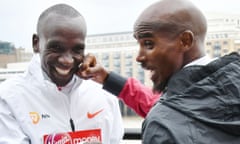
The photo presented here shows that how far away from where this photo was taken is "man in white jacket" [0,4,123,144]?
3.95 feet

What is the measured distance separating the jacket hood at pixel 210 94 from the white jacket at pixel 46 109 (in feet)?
1.73

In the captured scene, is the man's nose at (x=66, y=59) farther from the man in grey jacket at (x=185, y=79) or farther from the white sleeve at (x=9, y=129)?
the man in grey jacket at (x=185, y=79)

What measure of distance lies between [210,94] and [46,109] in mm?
650

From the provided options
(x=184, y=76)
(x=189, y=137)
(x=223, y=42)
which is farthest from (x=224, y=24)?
(x=189, y=137)

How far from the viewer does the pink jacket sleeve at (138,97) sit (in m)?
1.56

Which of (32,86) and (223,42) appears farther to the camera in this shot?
(223,42)

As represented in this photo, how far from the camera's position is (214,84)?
2.64ft

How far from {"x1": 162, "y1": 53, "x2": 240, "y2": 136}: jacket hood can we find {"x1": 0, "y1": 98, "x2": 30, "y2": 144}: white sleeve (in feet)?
1.75

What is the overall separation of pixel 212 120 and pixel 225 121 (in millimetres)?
32

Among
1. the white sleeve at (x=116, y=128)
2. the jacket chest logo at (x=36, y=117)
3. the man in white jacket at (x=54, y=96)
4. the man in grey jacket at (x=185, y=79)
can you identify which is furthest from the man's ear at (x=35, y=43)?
the man in grey jacket at (x=185, y=79)

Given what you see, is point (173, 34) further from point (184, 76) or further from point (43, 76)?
point (43, 76)

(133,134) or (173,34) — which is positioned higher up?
(173,34)

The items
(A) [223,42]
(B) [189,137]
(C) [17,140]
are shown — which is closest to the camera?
(B) [189,137]

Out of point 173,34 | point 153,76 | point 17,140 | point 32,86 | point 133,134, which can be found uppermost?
point 173,34
